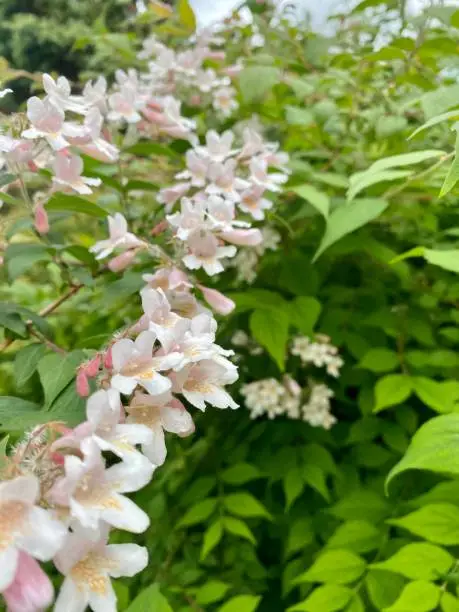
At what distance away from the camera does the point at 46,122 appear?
0.71 meters

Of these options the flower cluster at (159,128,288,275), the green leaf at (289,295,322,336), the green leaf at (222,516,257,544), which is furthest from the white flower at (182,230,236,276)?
the green leaf at (222,516,257,544)

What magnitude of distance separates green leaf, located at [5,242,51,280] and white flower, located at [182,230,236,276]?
21cm

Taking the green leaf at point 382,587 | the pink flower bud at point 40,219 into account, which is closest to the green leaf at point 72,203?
the pink flower bud at point 40,219

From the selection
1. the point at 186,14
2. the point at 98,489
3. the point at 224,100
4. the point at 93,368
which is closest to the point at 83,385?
the point at 93,368

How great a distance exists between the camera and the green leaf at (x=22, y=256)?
0.81 meters

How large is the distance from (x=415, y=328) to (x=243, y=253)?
0.34m

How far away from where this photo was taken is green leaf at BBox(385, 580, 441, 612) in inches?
25.8

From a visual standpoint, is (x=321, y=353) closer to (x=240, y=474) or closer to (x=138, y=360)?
(x=240, y=474)

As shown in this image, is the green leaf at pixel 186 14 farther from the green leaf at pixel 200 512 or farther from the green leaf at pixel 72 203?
the green leaf at pixel 200 512

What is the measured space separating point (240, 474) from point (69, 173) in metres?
0.58

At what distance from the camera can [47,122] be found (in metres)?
0.71

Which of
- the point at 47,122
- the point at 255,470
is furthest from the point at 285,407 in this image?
the point at 47,122

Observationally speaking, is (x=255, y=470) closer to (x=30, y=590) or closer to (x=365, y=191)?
(x=365, y=191)

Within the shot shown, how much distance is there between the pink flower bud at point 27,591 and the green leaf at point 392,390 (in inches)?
24.8
